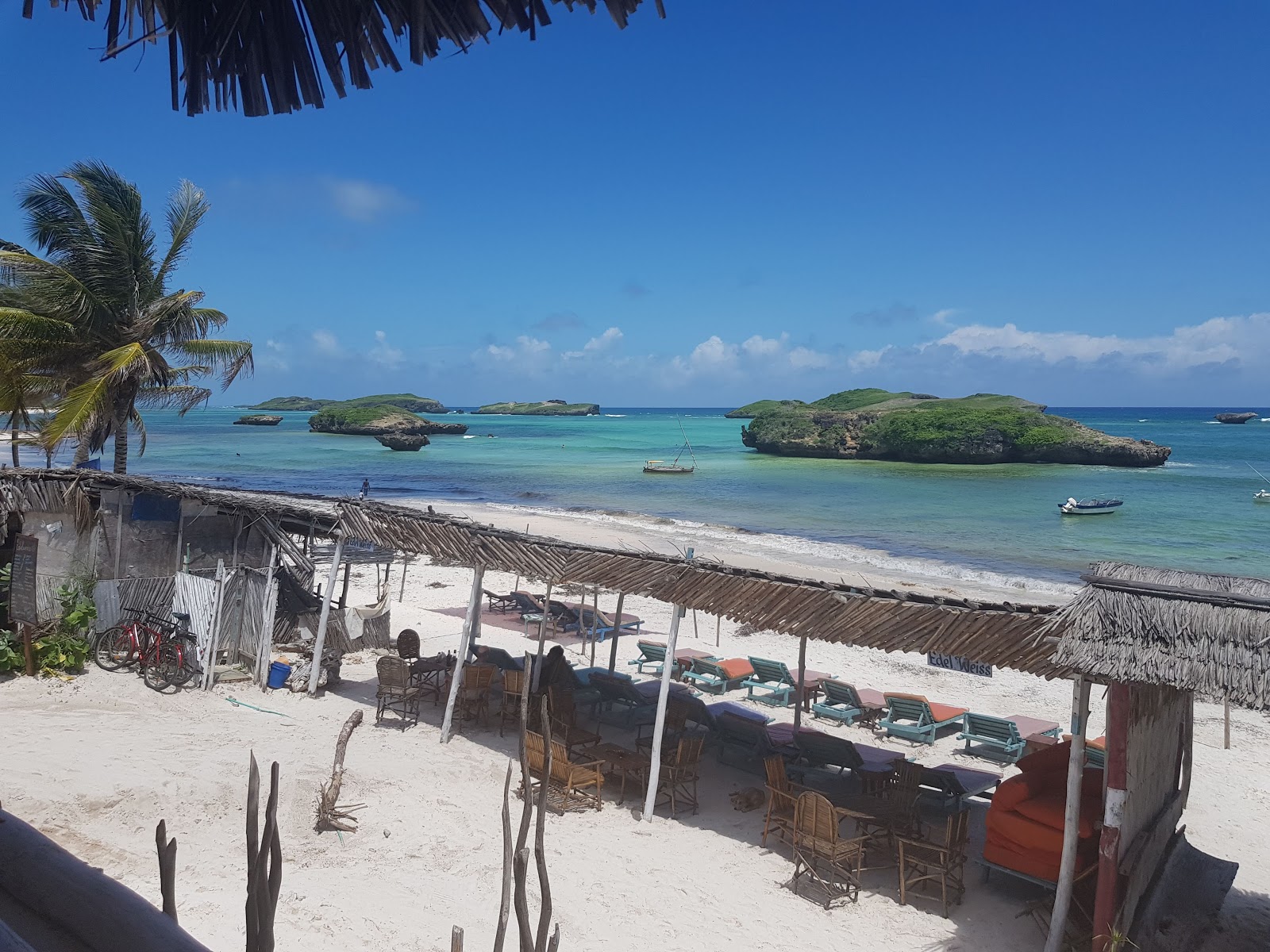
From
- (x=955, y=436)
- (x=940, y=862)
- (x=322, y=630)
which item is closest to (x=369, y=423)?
(x=955, y=436)

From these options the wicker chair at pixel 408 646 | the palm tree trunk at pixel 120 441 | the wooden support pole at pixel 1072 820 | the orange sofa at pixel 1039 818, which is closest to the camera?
the wooden support pole at pixel 1072 820

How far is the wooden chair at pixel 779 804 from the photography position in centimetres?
876

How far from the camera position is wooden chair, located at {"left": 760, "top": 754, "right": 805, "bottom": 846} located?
8.76m

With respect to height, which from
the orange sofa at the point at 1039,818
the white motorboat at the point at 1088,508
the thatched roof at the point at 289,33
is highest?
the thatched roof at the point at 289,33

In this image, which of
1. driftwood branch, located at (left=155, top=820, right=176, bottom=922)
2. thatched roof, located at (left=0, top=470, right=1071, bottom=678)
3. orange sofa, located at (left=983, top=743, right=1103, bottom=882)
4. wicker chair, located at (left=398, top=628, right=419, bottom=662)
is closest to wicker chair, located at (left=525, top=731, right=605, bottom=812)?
thatched roof, located at (left=0, top=470, right=1071, bottom=678)

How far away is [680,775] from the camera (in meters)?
9.92

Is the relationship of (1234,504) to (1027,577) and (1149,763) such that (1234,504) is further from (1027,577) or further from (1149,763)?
(1149,763)

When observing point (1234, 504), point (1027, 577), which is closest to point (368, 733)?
point (1027, 577)

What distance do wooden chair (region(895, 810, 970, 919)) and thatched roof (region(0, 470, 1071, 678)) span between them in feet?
5.77

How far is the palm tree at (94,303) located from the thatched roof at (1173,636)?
16.0 meters

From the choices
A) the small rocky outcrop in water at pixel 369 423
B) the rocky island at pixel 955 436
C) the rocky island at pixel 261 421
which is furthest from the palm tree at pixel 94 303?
the rocky island at pixel 261 421

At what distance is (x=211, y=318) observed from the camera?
18672 mm

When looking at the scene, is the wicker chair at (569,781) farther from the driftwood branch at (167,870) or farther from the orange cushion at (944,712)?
the driftwood branch at (167,870)

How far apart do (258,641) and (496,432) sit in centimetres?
14201
